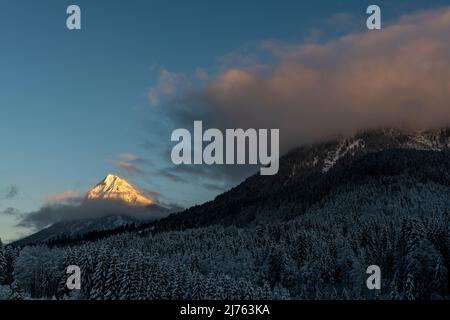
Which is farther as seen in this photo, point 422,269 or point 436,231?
point 436,231
